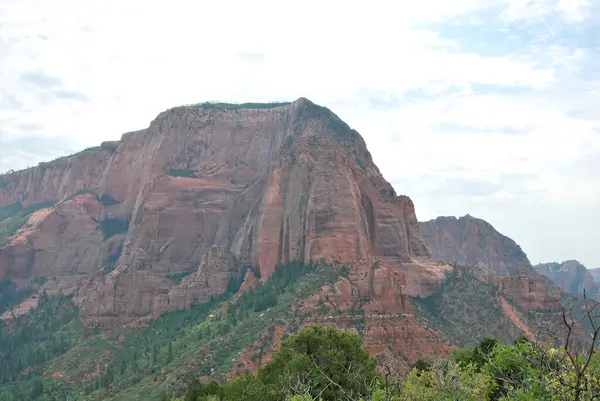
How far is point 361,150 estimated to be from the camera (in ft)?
476

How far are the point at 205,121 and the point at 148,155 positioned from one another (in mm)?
18233

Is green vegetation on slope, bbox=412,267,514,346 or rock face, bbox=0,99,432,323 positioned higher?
rock face, bbox=0,99,432,323

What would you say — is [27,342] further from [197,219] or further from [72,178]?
[72,178]

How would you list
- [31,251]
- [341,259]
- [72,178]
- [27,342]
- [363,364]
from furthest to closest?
1. [72,178]
2. [31,251]
3. [27,342]
4. [341,259]
5. [363,364]

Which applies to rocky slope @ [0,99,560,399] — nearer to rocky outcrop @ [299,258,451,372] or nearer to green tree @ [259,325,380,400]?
rocky outcrop @ [299,258,451,372]

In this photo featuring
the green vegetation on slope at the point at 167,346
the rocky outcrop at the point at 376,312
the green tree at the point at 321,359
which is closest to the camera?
the green tree at the point at 321,359

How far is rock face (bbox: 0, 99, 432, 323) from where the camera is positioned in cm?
10481

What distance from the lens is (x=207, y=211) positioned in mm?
141875

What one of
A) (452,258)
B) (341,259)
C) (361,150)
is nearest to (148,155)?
(361,150)

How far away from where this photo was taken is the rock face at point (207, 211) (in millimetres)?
104812

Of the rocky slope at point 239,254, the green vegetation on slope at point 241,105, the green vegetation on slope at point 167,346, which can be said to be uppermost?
the green vegetation on slope at point 241,105

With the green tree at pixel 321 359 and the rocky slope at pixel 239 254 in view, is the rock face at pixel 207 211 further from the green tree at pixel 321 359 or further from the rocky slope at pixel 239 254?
the green tree at pixel 321 359

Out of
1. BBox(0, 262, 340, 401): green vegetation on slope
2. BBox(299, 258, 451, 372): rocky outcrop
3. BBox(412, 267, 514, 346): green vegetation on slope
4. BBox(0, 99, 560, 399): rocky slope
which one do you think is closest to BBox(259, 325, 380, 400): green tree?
BBox(0, 99, 560, 399): rocky slope

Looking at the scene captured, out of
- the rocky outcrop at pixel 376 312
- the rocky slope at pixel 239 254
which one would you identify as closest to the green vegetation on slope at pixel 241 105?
the rocky slope at pixel 239 254
